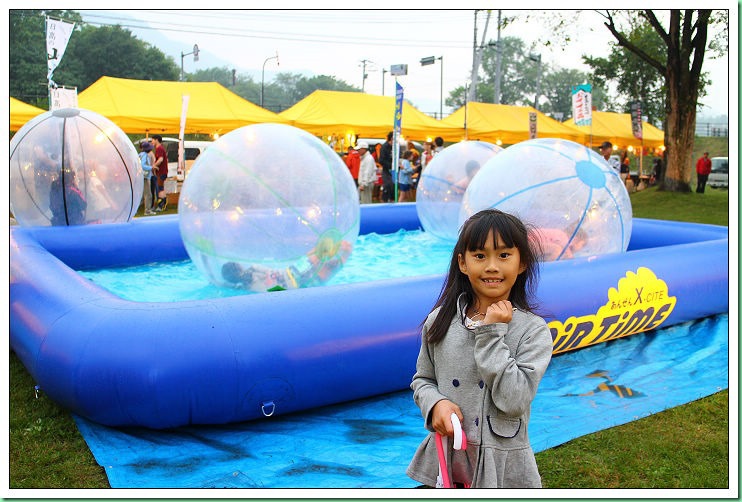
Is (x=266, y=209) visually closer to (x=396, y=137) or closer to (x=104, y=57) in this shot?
(x=396, y=137)

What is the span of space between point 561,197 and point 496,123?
55.5 ft

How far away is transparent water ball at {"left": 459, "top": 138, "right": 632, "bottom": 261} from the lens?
5348 mm

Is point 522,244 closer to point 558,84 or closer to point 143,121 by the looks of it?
point 143,121

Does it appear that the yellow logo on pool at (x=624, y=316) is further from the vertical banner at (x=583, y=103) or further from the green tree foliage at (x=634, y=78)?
the green tree foliage at (x=634, y=78)

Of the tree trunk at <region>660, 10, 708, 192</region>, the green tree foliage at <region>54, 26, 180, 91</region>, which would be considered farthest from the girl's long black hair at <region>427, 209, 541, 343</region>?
the green tree foliage at <region>54, 26, 180, 91</region>

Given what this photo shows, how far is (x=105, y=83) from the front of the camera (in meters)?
15.5

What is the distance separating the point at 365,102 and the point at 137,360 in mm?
16817

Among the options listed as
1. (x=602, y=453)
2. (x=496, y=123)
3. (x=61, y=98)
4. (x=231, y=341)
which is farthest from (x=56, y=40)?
(x=496, y=123)

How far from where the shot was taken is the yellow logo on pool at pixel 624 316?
4555 millimetres

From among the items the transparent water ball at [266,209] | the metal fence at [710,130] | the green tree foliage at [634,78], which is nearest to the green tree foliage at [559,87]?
the metal fence at [710,130]

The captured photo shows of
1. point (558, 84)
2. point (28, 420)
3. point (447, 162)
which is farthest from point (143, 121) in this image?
point (558, 84)

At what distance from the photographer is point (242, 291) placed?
5.01 metres

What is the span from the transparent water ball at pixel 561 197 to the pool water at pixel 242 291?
2.70 feet

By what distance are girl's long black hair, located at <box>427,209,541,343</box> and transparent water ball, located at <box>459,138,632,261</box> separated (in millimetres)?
3372
